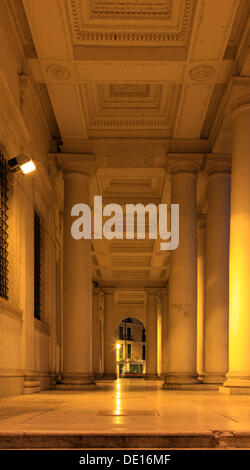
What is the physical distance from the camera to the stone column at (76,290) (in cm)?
1911

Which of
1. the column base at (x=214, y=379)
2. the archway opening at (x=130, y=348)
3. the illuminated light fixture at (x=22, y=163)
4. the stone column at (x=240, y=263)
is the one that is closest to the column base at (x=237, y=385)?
the stone column at (x=240, y=263)

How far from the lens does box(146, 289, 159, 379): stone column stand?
47250 mm

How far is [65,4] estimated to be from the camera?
43.9 ft

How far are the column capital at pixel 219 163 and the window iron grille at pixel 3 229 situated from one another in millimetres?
8953

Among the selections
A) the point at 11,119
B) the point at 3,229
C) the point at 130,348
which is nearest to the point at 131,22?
the point at 11,119

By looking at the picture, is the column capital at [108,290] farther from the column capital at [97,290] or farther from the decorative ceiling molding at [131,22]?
the decorative ceiling molding at [131,22]

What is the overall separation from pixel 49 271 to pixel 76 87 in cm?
703

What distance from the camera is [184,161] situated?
66.7ft

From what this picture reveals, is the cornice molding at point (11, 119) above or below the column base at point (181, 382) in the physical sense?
above

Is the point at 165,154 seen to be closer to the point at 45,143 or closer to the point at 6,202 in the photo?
the point at 45,143

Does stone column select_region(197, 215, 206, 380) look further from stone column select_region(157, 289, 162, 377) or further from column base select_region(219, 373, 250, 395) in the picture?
stone column select_region(157, 289, 162, 377)

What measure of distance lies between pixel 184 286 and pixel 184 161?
453cm

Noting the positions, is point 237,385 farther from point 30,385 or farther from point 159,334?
point 159,334

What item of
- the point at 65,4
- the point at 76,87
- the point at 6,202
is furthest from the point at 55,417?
the point at 76,87
